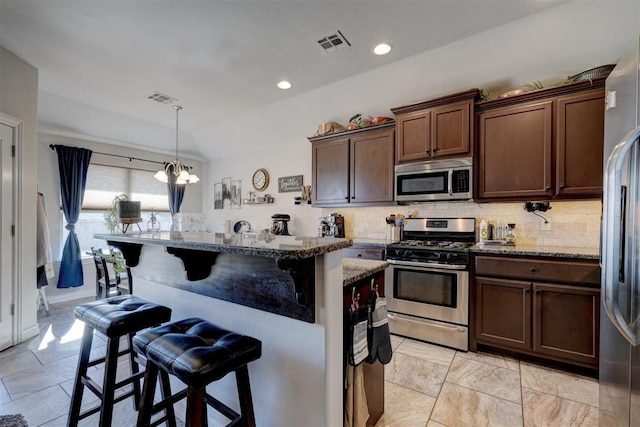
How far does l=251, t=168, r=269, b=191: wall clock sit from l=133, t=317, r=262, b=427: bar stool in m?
3.93

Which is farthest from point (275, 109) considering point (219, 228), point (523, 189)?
point (523, 189)

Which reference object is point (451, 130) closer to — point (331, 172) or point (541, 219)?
point (541, 219)

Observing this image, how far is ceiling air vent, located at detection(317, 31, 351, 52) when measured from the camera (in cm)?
249

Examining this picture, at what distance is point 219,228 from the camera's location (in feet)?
19.4

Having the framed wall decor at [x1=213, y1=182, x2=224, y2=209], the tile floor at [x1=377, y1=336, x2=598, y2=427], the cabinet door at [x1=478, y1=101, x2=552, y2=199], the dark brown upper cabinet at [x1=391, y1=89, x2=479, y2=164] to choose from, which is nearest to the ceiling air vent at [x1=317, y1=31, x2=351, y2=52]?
the dark brown upper cabinet at [x1=391, y1=89, x2=479, y2=164]

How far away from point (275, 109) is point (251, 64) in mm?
1234

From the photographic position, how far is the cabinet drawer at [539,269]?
212 cm

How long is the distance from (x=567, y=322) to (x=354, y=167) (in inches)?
99.9

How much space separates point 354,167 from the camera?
362 cm

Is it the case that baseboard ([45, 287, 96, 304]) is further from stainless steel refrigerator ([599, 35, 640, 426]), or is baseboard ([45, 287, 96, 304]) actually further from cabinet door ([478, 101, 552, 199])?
stainless steel refrigerator ([599, 35, 640, 426])

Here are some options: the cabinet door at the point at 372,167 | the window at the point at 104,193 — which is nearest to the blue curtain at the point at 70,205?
the window at the point at 104,193

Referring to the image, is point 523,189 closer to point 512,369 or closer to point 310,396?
point 512,369

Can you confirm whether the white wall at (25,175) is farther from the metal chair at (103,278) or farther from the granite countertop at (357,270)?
the granite countertop at (357,270)

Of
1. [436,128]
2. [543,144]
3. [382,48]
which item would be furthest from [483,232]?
[382,48]
